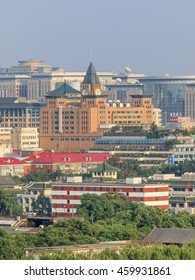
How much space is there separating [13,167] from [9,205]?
33295 millimetres

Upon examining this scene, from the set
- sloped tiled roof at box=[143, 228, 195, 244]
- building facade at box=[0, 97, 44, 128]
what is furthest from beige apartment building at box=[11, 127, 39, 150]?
sloped tiled roof at box=[143, 228, 195, 244]

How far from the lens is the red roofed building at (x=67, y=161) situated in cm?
11438

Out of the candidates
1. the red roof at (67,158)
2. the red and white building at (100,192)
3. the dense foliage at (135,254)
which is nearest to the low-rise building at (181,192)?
the red and white building at (100,192)

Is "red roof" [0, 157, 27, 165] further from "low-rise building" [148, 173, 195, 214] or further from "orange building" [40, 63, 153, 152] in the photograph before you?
"low-rise building" [148, 173, 195, 214]

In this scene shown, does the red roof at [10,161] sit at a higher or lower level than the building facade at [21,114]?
lower

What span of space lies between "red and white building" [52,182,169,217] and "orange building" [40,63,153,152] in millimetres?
52393

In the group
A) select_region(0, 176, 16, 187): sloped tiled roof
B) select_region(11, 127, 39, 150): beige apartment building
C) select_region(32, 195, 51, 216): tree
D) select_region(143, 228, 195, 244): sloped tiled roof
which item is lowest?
A: select_region(32, 195, 51, 216): tree

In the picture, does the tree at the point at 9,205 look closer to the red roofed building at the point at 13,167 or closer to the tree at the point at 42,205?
the tree at the point at 42,205

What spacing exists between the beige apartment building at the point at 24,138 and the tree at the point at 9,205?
181 ft

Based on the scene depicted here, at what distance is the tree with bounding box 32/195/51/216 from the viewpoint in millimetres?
84244

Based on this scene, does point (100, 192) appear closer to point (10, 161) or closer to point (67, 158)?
point (10, 161)
